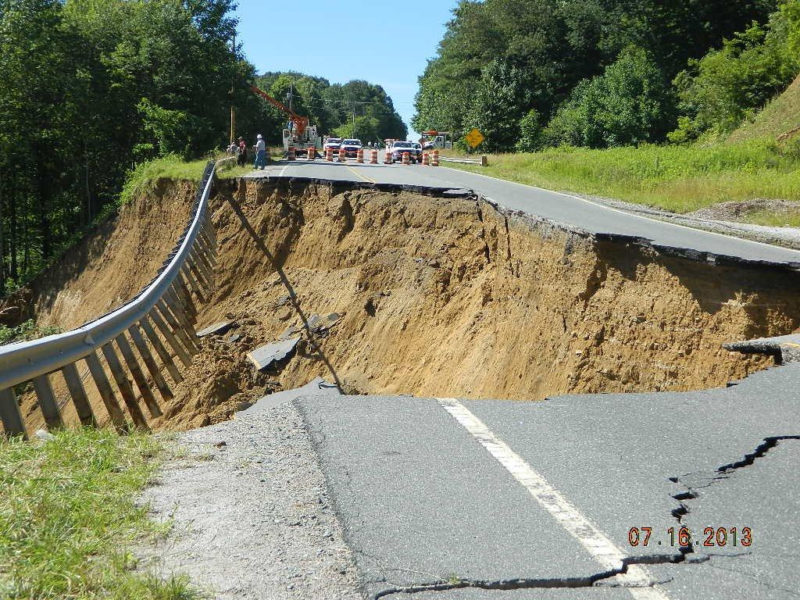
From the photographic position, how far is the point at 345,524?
416 cm

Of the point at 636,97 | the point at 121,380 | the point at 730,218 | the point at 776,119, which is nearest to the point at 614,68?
the point at 636,97

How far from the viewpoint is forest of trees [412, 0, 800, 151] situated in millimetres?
43000

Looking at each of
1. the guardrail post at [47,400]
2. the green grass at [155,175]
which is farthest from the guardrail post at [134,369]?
the green grass at [155,175]

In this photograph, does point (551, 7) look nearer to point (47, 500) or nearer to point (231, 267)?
point (231, 267)

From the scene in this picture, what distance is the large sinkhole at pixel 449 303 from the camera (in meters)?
10.2

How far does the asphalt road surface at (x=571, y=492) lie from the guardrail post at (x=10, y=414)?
6.27 feet

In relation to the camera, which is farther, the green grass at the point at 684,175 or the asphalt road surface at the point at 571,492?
the green grass at the point at 684,175

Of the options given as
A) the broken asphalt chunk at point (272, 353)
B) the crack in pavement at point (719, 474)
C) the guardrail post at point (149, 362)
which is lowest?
the broken asphalt chunk at point (272, 353)

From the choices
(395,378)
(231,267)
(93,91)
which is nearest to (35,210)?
(93,91)

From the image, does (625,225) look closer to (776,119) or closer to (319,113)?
(776,119)

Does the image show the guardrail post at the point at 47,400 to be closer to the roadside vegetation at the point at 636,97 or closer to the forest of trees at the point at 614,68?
the roadside vegetation at the point at 636,97

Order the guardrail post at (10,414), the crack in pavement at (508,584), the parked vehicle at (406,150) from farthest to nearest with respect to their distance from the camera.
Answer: the parked vehicle at (406,150)
the guardrail post at (10,414)
the crack in pavement at (508,584)

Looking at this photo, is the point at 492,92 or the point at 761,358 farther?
the point at 492,92

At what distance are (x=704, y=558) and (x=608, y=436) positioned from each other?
2006 mm
